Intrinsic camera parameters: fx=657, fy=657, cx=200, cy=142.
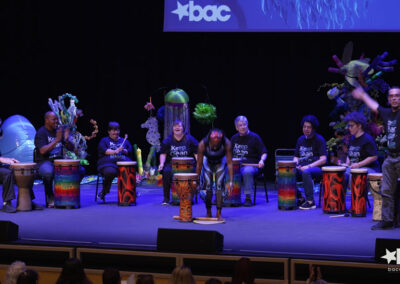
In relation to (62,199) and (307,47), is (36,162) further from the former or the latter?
(307,47)

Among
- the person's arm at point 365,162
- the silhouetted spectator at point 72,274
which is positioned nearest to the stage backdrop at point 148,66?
the person's arm at point 365,162

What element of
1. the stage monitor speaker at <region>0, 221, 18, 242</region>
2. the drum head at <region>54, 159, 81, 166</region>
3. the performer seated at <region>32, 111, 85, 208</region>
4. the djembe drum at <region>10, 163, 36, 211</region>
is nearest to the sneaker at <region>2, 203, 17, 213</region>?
the djembe drum at <region>10, 163, 36, 211</region>

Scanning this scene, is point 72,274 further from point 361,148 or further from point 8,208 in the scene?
point 361,148

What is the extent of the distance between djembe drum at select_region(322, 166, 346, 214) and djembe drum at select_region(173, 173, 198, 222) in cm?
150

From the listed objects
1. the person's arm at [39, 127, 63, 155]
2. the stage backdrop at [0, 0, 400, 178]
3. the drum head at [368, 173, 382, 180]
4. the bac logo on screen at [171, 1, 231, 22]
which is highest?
the bac logo on screen at [171, 1, 231, 22]

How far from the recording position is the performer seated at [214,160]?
6.79m

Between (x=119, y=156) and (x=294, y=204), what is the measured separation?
7.59 feet

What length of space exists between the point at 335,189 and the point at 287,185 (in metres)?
0.64

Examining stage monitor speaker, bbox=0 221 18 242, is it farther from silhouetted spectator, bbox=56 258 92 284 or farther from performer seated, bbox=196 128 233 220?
performer seated, bbox=196 128 233 220

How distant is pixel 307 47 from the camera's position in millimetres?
10039

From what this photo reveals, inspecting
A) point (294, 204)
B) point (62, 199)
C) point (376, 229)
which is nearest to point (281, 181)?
point (294, 204)

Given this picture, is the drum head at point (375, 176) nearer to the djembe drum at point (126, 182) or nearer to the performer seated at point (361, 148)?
the performer seated at point (361, 148)

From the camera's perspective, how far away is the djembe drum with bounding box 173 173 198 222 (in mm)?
6797

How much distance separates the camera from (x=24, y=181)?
24.9 ft
